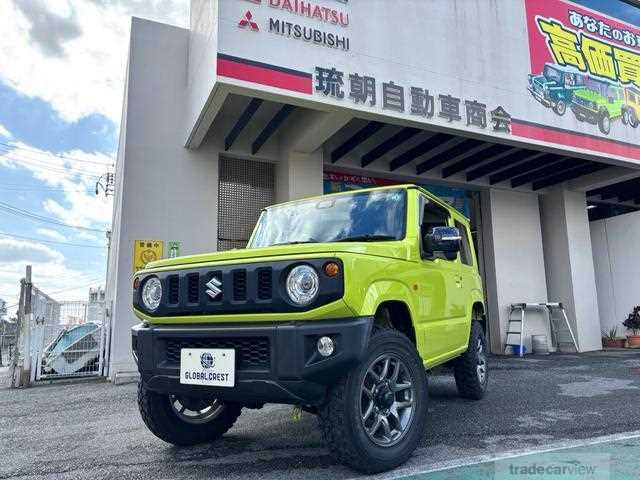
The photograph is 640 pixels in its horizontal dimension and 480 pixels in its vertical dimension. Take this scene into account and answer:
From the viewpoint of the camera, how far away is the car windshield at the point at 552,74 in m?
9.85

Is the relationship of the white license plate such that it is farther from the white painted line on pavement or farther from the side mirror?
the side mirror

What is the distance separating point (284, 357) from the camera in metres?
2.59

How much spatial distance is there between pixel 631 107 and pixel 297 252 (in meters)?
11.3

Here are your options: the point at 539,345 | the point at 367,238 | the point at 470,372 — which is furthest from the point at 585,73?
the point at 367,238

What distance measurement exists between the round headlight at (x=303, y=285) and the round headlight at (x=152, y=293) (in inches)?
39.3

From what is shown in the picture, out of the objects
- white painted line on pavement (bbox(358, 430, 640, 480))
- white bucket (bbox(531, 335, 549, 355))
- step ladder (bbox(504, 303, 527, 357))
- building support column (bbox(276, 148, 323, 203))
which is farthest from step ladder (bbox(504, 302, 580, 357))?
white painted line on pavement (bbox(358, 430, 640, 480))

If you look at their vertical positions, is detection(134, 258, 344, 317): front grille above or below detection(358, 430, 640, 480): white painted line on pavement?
above

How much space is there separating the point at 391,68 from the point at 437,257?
17.0 feet

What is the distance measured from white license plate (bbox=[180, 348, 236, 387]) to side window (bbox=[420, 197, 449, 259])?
5.67 feet

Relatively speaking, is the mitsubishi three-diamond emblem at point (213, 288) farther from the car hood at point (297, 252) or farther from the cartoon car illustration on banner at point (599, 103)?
the cartoon car illustration on banner at point (599, 103)

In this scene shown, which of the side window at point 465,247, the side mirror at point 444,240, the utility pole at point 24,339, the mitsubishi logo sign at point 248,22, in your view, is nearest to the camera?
the side mirror at point 444,240

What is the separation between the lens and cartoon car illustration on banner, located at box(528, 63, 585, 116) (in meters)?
9.59

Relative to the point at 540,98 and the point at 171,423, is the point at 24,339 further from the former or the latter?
the point at 540,98

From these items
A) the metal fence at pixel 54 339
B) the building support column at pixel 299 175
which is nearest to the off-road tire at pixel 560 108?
the building support column at pixel 299 175
